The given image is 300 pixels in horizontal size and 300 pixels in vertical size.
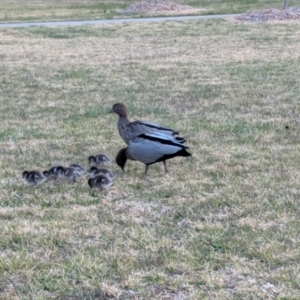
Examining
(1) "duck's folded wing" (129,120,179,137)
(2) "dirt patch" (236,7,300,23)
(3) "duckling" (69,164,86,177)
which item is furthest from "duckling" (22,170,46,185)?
(2) "dirt patch" (236,7,300,23)

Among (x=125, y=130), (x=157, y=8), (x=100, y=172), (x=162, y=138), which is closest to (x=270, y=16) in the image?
(x=157, y=8)

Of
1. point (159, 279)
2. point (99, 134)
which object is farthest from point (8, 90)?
point (159, 279)

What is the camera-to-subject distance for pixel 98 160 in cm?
707

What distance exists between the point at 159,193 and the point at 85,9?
31958mm

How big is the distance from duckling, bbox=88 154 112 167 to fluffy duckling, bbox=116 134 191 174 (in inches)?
16.7

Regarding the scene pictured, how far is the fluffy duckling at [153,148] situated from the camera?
641cm

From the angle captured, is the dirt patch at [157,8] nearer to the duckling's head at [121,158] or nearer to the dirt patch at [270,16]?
the dirt patch at [270,16]

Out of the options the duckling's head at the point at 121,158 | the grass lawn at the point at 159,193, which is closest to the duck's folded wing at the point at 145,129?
the duckling's head at the point at 121,158

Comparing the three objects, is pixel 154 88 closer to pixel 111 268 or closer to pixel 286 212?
pixel 286 212

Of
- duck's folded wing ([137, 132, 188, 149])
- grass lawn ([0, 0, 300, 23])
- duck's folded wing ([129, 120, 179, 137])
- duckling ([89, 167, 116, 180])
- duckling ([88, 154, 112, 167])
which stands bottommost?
grass lawn ([0, 0, 300, 23])

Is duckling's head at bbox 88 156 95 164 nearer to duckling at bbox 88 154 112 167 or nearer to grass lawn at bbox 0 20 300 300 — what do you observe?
duckling at bbox 88 154 112 167

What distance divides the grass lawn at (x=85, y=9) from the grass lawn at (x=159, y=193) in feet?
58.3

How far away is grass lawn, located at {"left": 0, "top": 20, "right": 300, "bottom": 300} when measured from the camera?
4.38 meters

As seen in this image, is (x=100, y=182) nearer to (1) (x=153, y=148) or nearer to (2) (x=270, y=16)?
(1) (x=153, y=148)
